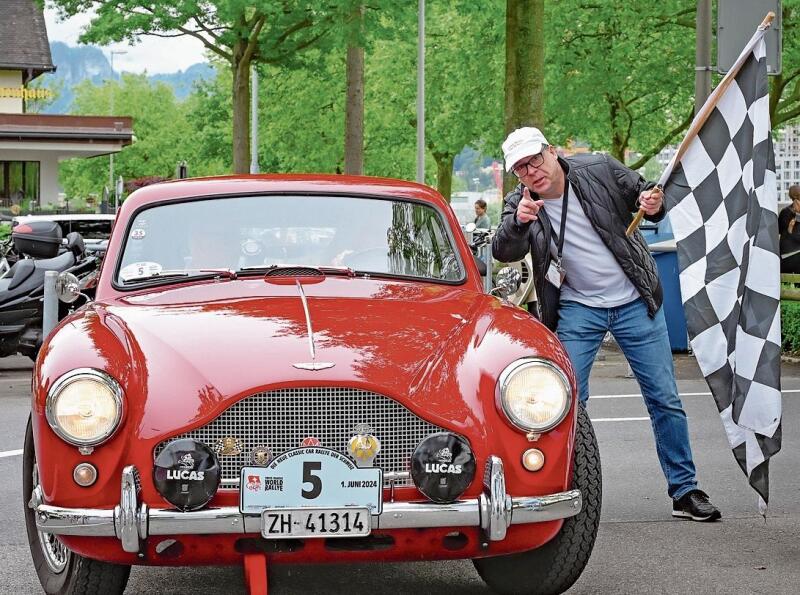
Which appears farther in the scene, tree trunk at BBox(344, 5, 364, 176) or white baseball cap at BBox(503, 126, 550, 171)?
tree trunk at BBox(344, 5, 364, 176)

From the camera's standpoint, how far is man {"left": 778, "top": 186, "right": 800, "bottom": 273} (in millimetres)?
17438

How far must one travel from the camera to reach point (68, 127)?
4919cm

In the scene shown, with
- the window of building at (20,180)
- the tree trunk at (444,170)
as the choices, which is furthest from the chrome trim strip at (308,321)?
the window of building at (20,180)

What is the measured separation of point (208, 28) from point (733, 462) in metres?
23.0

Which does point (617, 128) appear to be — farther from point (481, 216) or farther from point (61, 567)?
point (61, 567)

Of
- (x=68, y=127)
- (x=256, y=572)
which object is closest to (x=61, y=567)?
(x=256, y=572)

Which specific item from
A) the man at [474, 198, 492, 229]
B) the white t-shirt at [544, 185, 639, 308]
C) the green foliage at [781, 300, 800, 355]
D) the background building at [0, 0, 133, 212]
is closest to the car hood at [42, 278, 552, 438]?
the white t-shirt at [544, 185, 639, 308]

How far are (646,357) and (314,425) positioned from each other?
8.53 feet

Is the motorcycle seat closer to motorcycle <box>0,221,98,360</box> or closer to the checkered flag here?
motorcycle <box>0,221,98,360</box>

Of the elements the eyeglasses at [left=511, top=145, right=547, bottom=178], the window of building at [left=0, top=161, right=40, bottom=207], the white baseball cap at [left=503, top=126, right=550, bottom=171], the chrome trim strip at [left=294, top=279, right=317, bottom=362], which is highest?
the window of building at [left=0, top=161, right=40, bottom=207]

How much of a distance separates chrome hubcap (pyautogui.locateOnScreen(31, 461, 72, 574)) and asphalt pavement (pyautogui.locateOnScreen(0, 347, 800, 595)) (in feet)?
1.08

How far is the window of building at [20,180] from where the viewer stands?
5097 cm

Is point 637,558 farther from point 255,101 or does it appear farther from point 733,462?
point 255,101

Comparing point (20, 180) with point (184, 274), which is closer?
point (184, 274)
